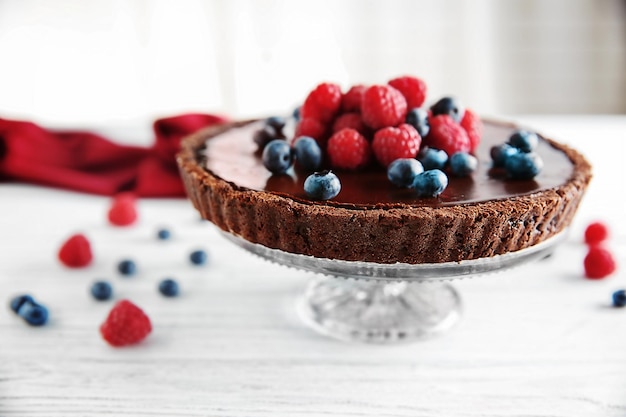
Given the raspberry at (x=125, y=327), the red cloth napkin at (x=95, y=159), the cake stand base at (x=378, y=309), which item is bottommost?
the cake stand base at (x=378, y=309)

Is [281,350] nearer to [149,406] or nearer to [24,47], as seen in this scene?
[149,406]

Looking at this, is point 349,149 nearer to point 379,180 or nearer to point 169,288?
point 379,180

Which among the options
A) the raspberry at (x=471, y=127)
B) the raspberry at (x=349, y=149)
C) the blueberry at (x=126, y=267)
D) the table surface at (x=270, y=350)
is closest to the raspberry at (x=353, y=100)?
the raspberry at (x=349, y=149)

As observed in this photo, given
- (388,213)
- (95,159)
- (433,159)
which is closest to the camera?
(388,213)

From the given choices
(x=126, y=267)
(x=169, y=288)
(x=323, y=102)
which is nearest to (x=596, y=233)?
(x=323, y=102)

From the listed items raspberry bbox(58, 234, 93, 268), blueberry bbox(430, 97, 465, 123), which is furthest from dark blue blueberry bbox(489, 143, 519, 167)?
raspberry bbox(58, 234, 93, 268)

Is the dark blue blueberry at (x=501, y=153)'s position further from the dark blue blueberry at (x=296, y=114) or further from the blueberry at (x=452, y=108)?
the dark blue blueberry at (x=296, y=114)

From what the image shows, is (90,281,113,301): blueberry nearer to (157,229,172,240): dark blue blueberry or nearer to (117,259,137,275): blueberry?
(117,259,137,275): blueberry
